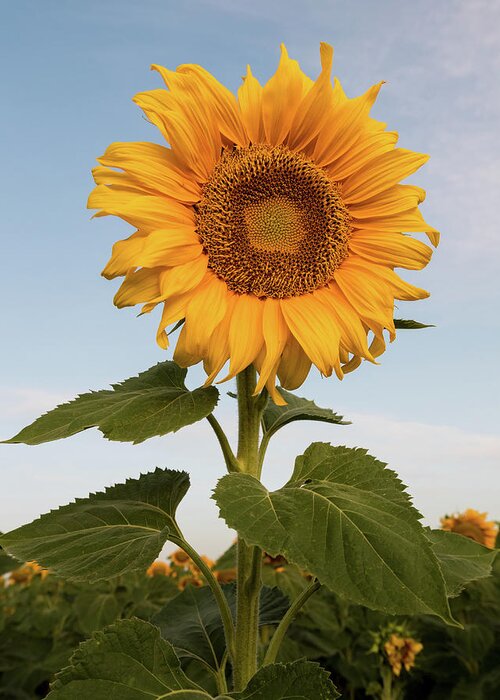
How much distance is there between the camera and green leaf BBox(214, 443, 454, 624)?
1.62 m

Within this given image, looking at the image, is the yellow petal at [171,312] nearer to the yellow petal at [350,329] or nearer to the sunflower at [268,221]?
the sunflower at [268,221]

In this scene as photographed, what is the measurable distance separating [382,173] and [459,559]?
116 cm

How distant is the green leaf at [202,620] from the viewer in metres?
2.58

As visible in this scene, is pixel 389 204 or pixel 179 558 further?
pixel 179 558

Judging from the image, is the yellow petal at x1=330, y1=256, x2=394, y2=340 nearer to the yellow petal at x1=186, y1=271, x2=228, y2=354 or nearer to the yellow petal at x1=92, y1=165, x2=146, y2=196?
the yellow petal at x1=186, y1=271, x2=228, y2=354

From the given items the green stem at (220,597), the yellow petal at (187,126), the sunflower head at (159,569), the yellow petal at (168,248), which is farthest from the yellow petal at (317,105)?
the sunflower head at (159,569)

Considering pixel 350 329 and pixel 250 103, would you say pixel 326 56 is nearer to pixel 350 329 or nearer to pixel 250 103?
pixel 250 103

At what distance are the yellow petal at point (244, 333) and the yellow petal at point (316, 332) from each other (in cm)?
8

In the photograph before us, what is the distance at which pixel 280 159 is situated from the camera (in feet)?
7.34

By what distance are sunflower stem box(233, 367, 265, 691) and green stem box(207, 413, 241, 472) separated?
0.02 metres

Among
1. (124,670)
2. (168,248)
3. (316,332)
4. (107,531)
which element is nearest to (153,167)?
(168,248)

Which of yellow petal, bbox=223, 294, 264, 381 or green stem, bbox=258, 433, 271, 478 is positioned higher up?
yellow petal, bbox=223, 294, 264, 381

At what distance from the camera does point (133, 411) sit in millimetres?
1980

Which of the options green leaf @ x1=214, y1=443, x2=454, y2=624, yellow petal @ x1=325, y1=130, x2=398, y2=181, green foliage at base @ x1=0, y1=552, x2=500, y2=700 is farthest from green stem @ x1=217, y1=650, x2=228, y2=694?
green foliage at base @ x1=0, y1=552, x2=500, y2=700
